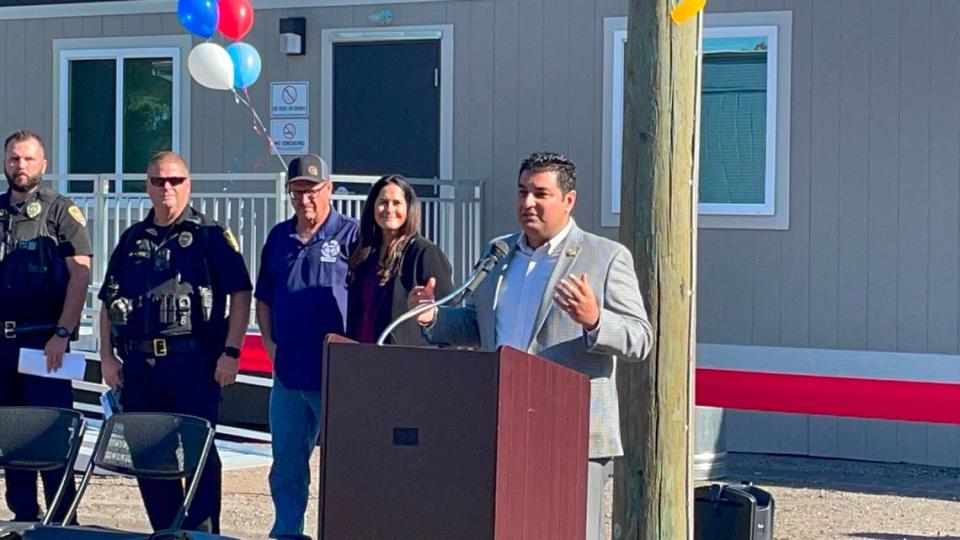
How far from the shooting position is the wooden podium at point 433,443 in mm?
3852

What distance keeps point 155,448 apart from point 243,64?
513 cm

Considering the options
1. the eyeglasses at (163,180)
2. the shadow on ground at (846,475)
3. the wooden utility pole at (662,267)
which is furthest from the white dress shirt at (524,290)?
the shadow on ground at (846,475)

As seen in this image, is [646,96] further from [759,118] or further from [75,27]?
[75,27]

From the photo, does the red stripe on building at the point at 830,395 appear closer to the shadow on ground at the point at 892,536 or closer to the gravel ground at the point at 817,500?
the gravel ground at the point at 817,500

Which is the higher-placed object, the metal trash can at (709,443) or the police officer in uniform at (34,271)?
the police officer in uniform at (34,271)

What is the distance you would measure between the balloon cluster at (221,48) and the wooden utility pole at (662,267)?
5.34 metres

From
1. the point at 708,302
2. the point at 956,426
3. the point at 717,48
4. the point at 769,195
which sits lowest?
the point at 956,426

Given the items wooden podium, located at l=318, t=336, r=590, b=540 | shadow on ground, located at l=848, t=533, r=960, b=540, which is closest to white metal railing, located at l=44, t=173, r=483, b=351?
shadow on ground, located at l=848, t=533, r=960, b=540

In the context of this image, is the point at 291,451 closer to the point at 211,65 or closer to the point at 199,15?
the point at 211,65

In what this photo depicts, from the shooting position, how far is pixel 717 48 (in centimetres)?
998

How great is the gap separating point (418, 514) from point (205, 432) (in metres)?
2.02

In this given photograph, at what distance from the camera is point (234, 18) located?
1041 cm

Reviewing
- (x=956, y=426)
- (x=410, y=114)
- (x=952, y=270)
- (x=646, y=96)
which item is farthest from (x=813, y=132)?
(x=646, y=96)

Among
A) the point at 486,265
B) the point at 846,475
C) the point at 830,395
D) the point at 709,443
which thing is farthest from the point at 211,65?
the point at 486,265
